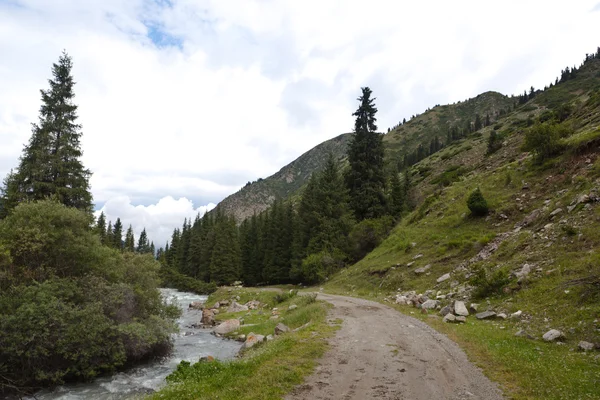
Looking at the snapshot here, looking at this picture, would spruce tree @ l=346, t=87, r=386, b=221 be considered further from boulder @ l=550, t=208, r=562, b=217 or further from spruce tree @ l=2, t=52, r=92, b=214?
spruce tree @ l=2, t=52, r=92, b=214

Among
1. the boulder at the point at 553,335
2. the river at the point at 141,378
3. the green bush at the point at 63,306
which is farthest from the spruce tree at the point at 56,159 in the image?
the boulder at the point at 553,335

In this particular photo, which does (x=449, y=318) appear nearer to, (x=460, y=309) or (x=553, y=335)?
(x=460, y=309)

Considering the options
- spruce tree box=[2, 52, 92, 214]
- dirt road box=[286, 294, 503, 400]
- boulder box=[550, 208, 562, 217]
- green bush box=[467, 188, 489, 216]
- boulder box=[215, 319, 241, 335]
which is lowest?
boulder box=[215, 319, 241, 335]

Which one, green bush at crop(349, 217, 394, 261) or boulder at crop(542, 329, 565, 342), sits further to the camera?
green bush at crop(349, 217, 394, 261)

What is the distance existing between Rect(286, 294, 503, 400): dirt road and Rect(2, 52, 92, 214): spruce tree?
24659mm

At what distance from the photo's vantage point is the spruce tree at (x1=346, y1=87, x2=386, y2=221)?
53062mm

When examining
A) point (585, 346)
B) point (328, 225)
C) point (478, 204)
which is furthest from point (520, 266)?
point (328, 225)

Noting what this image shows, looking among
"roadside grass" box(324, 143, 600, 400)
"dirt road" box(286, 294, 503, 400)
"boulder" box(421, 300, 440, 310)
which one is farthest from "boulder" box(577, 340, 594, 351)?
"boulder" box(421, 300, 440, 310)

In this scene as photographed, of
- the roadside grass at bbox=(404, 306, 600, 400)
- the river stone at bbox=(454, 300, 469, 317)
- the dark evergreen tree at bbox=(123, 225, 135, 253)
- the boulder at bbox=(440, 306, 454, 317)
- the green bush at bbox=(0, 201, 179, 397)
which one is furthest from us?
the dark evergreen tree at bbox=(123, 225, 135, 253)

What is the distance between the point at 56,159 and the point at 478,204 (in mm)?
36029

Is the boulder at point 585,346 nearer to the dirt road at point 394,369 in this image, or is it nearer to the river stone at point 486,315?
the dirt road at point 394,369

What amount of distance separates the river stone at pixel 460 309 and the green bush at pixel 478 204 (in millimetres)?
15027

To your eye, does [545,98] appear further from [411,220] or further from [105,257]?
[105,257]

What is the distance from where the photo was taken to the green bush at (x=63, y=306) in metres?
15.0
